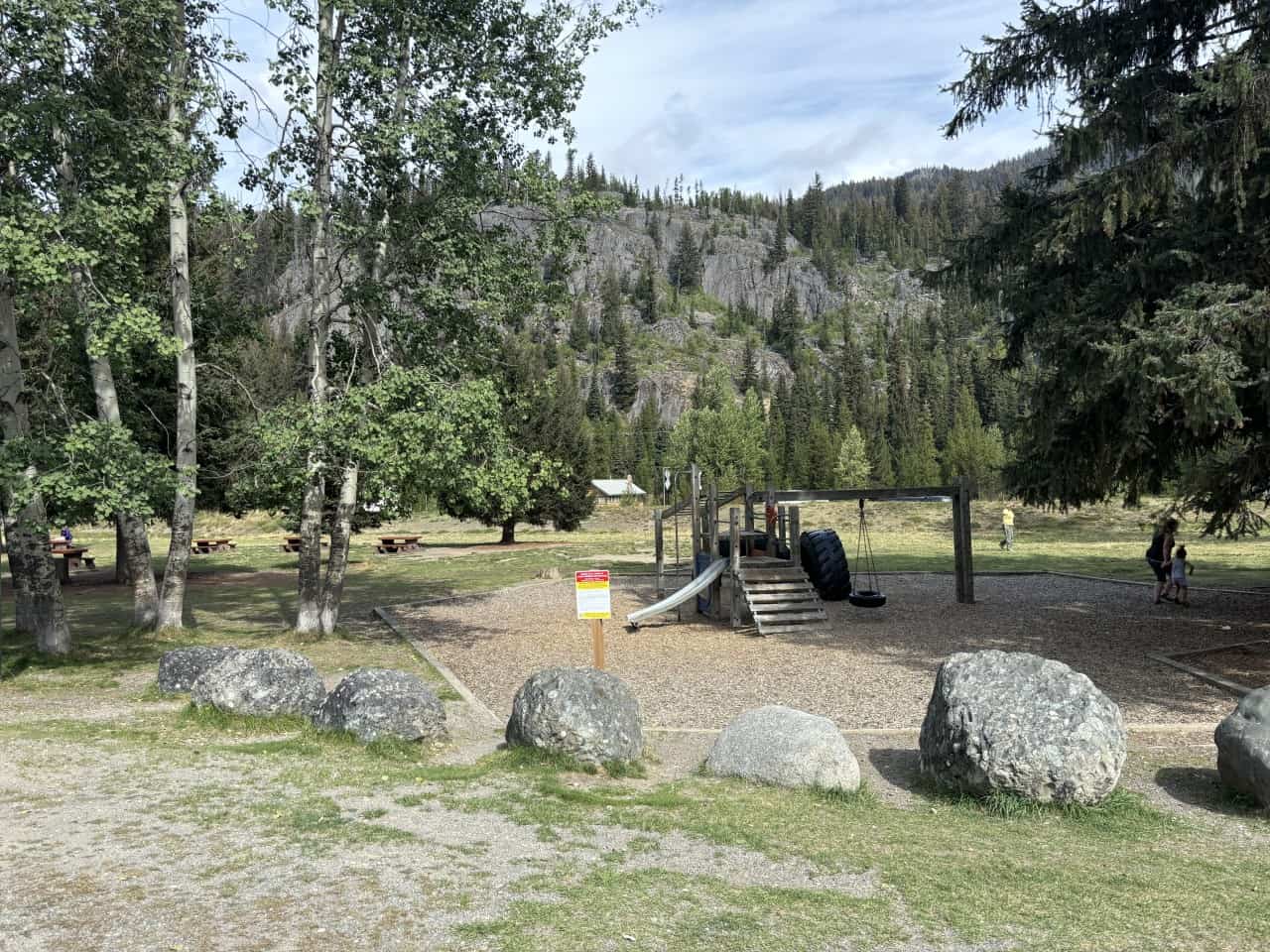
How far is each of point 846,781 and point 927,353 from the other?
188m

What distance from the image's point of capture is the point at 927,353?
18575cm

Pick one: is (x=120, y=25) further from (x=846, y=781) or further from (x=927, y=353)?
(x=927, y=353)

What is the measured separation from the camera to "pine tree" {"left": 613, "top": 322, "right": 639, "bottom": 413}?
175 metres

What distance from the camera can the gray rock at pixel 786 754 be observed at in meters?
7.17

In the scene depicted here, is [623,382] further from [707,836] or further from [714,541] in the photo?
[707,836]

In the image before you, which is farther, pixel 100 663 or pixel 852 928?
pixel 100 663

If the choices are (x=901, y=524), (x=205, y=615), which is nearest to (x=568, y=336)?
(x=901, y=524)

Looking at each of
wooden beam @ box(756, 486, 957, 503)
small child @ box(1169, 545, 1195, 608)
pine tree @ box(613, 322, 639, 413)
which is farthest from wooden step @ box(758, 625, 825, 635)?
pine tree @ box(613, 322, 639, 413)

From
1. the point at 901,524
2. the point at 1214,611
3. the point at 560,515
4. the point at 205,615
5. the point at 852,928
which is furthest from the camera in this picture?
the point at 901,524

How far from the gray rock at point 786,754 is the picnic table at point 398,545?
29606mm

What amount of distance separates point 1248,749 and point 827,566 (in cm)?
1289

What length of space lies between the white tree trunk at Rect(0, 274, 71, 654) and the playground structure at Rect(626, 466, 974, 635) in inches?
327

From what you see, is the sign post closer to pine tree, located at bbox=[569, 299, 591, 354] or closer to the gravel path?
the gravel path

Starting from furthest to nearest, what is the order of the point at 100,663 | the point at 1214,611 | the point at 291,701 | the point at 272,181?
the point at 1214,611, the point at 272,181, the point at 100,663, the point at 291,701
